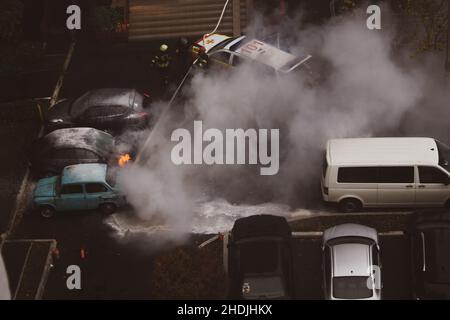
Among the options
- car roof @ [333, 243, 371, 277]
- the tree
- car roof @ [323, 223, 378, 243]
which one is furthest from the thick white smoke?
the tree

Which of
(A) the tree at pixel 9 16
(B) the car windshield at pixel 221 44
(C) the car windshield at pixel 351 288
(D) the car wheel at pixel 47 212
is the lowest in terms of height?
(C) the car windshield at pixel 351 288

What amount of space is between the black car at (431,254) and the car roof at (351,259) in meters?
1.36

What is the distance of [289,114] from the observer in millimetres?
25359

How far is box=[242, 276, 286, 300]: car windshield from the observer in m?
18.2

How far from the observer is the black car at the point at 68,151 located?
23.6 m

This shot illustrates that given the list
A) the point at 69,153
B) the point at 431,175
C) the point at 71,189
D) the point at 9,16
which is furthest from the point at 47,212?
the point at 431,175

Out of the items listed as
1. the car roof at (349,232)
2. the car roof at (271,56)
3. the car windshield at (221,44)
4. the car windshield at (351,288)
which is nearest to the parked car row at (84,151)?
the car windshield at (221,44)

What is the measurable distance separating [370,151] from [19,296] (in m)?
11.4

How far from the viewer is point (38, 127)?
26219 mm

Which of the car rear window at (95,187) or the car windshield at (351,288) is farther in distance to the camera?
the car rear window at (95,187)

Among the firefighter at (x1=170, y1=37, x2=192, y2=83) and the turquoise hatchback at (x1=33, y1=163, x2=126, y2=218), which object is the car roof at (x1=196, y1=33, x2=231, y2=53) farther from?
the turquoise hatchback at (x1=33, y1=163, x2=126, y2=218)

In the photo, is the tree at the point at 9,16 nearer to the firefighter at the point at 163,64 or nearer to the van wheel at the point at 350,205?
the firefighter at the point at 163,64

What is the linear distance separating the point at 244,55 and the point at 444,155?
880 cm

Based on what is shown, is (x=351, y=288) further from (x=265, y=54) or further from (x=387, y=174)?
(x=265, y=54)
